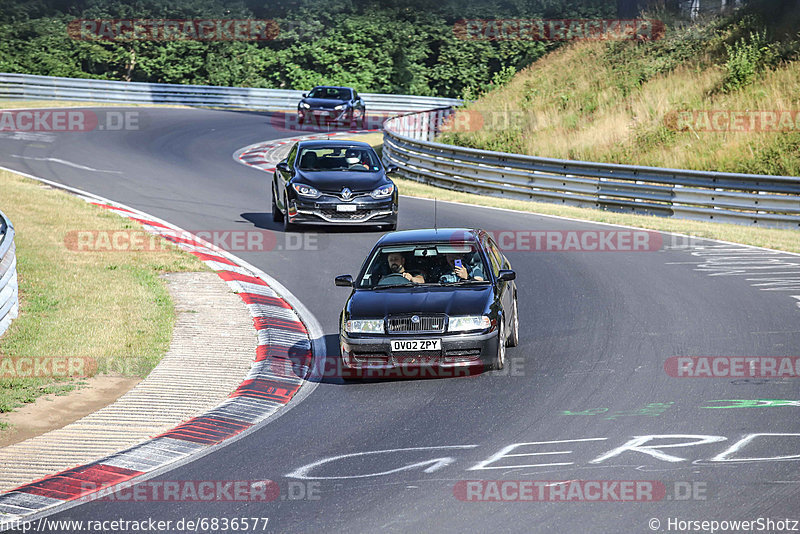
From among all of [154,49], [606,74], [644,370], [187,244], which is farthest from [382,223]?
[154,49]

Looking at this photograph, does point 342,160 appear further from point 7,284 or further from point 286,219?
point 7,284

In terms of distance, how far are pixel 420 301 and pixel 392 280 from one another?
2.42ft

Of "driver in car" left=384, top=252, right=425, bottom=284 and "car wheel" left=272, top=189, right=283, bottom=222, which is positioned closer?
"driver in car" left=384, top=252, right=425, bottom=284

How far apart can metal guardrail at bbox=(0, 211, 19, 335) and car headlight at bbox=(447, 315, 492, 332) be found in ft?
18.3

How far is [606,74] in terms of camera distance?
3638cm

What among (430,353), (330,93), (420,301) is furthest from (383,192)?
(330,93)

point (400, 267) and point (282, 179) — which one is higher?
point (400, 267)

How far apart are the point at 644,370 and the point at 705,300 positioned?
13.2ft

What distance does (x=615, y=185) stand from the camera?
79.6 ft

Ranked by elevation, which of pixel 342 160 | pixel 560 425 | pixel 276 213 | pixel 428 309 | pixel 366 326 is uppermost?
pixel 342 160

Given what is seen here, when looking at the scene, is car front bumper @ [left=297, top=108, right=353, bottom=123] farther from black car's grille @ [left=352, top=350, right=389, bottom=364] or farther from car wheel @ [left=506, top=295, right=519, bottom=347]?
black car's grille @ [left=352, top=350, right=389, bottom=364]

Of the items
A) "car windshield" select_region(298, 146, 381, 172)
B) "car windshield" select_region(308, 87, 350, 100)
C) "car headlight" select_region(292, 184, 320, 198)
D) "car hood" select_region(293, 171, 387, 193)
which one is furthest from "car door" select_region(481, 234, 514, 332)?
"car windshield" select_region(308, 87, 350, 100)

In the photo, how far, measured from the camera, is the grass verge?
12.0 metres

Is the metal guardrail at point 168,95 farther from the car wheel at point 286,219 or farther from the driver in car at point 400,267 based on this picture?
the driver in car at point 400,267
